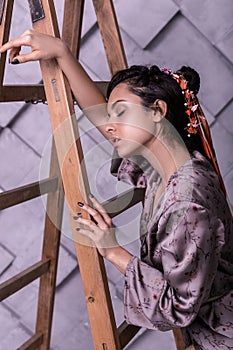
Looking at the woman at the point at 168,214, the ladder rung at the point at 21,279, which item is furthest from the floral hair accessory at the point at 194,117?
the ladder rung at the point at 21,279

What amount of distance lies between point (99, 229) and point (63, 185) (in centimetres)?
11

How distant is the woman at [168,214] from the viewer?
0.92m

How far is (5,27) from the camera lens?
3.48 ft

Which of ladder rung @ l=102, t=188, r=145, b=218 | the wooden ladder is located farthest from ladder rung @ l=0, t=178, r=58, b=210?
ladder rung @ l=102, t=188, r=145, b=218

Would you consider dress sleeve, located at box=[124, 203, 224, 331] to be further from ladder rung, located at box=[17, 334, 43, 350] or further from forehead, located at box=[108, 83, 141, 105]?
ladder rung, located at box=[17, 334, 43, 350]

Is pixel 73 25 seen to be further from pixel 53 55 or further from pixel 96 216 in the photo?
pixel 96 216

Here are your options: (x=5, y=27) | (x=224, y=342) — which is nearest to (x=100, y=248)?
(x=224, y=342)

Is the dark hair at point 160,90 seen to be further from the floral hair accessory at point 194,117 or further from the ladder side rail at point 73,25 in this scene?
the ladder side rail at point 73,25

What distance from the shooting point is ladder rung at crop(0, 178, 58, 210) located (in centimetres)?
114

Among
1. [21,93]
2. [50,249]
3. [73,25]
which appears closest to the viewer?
[21,93]

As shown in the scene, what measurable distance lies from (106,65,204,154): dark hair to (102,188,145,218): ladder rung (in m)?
0.23

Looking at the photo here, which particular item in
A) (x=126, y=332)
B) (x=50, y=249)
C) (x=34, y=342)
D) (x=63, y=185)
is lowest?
(x=34, y=342)

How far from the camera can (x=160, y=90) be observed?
103 centimetres

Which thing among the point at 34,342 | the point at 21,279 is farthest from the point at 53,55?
the point at 34,342
